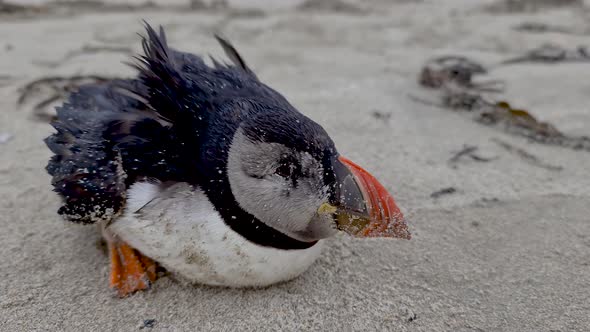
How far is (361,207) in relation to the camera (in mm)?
1970

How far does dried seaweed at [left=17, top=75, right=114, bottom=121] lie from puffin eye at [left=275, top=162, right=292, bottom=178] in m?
2.37

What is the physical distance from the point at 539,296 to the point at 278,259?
3.32 ft

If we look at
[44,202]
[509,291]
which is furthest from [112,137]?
[509,291]

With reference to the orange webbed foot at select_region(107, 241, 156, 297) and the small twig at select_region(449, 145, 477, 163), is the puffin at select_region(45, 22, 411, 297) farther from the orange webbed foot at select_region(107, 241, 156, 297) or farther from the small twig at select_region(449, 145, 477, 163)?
the small twig at select_region(449, 145, 477, 163)

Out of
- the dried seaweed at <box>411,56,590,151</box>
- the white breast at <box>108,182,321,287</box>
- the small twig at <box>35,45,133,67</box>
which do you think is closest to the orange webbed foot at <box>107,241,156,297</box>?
the white breast at <box>108,182,321,287</box>

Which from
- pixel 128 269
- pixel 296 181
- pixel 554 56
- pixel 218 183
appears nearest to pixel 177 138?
pixel 218 183

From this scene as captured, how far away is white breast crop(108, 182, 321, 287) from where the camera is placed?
1961 mm

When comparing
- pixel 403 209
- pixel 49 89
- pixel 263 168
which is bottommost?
pixel 403 209

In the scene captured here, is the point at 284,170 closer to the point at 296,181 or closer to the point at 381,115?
the point at 296,181

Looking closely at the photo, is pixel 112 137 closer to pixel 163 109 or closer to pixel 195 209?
pixel 163 109

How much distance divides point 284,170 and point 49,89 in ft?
9.47

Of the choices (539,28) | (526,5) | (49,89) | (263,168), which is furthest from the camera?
(526,5)

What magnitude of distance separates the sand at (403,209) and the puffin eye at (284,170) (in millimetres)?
506

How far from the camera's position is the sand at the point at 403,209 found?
2.05m
